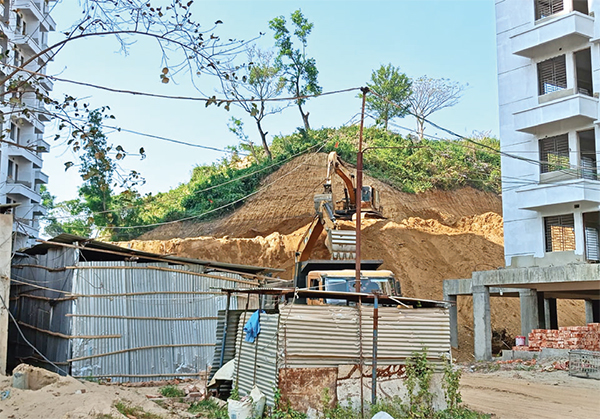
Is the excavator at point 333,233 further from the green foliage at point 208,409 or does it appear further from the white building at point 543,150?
the white building at point 543,150

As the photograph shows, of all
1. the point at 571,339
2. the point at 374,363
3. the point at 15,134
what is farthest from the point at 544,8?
the point at 15,134

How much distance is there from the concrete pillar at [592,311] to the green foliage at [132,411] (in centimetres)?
2384

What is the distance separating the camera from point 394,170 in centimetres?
3703

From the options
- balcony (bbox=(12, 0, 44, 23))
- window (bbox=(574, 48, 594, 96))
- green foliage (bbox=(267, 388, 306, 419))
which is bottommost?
green foliage (bbox=(267, 388, 306, 419))

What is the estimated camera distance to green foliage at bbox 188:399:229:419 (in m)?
10.4

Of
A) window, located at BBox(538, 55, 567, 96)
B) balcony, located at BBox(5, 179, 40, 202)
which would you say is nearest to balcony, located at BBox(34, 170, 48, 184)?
balcony, located at BBox(5, 179, 40, 202)

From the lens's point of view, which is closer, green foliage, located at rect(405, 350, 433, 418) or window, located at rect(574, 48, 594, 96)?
green foliage, located at rect(405, 350, 433, 418)

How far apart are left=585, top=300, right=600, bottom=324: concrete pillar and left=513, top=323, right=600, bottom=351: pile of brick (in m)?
9.97

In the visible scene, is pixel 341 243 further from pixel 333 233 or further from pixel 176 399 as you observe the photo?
pixel 176 399

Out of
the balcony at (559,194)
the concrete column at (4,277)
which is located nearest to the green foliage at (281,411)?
the concrete column at (4,277)

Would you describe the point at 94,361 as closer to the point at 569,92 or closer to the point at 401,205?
the point at 569,92

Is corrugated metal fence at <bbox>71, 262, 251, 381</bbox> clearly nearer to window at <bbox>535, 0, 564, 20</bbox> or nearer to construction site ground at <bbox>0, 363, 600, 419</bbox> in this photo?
construction site ground at <bbox>0, 363, 600, 419</bbox>

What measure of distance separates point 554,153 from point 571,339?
713 cm

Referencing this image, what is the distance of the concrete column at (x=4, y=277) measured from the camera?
1276 cm
